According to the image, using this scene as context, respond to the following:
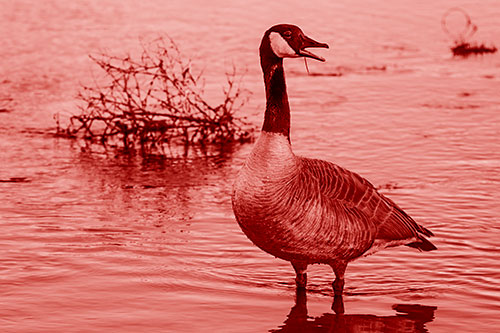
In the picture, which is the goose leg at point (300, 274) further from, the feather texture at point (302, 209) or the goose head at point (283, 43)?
the goose head at point (283, 43)

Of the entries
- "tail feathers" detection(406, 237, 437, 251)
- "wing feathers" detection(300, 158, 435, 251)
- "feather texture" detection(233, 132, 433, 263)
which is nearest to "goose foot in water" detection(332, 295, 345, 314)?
"feather texture" detection(233, 132, 433, 263)

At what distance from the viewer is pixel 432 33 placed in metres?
22.5

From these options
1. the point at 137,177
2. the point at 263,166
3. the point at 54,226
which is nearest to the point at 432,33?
the point at 137,177

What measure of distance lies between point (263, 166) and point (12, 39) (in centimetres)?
1413

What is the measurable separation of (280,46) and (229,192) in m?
4.02

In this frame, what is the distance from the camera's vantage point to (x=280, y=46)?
806cm

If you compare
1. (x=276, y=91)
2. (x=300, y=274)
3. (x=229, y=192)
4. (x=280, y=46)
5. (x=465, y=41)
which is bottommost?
(x=300, y=274)

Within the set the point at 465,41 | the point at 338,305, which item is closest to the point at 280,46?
the point at 338,305

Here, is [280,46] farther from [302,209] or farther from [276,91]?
[302,209]

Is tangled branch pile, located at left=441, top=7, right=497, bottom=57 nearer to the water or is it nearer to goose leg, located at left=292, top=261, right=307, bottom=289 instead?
the water

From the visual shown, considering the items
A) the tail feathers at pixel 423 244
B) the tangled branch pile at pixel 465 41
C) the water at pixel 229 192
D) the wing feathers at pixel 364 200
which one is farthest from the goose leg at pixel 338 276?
the tangled branch pile at pixel 465 41

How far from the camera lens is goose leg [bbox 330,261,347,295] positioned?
8.40 meters

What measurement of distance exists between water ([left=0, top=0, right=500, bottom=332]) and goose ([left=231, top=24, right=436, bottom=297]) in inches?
22.1

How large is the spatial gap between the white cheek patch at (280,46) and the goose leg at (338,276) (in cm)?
172
